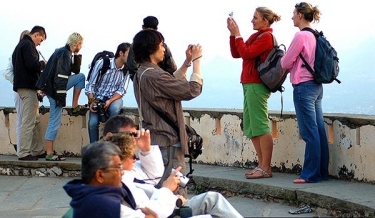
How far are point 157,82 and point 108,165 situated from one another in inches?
65.7

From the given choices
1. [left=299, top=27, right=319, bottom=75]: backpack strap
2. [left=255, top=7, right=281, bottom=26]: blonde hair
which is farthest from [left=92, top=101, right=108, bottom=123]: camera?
[left=299, top=27, right=319, bottom=75]: backpack strap

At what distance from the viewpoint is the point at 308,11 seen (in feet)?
26.4

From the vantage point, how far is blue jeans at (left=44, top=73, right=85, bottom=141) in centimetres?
1033

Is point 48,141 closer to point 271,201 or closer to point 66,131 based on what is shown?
point 66,131

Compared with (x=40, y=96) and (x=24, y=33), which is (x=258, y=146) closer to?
(x=40, y=96)

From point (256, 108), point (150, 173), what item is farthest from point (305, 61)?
point (150, 173)

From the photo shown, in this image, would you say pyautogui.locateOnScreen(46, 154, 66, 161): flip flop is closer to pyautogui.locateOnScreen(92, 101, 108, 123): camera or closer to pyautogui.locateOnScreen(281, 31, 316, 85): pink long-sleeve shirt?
pyautogui.locateOnScreen(92, 101, 108, 123): camera

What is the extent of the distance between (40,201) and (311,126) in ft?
10.4

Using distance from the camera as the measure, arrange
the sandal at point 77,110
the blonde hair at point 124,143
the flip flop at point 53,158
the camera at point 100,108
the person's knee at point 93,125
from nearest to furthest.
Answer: the blonde hair at point 124,143 → the camera at point 100,108 → the person's knee at point 93,125 → the flip flop at point 53,158 → the sandal at point 77,110

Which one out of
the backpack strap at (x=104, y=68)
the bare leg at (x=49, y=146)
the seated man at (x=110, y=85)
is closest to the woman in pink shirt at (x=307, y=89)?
the seated man at (x=110, y=85)

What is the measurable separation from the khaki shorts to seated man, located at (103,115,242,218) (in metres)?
2.99

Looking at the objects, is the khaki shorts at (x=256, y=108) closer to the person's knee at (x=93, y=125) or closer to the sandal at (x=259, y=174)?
the sandal at (x=259, y=174)

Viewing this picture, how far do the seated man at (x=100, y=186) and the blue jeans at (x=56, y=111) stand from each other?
5.93 meters

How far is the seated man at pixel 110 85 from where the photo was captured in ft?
31.5
